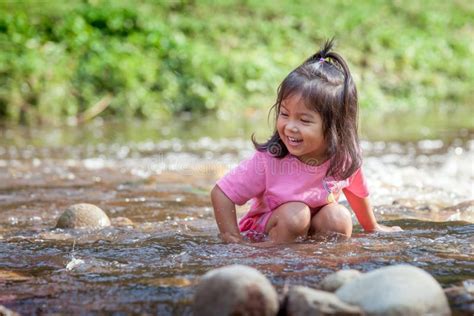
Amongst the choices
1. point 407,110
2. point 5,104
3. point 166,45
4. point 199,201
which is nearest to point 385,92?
point 407,110

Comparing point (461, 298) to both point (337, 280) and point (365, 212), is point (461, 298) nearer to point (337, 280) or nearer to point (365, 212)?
point (337, 280)

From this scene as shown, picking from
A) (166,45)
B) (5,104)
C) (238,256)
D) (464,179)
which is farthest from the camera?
(166,45)

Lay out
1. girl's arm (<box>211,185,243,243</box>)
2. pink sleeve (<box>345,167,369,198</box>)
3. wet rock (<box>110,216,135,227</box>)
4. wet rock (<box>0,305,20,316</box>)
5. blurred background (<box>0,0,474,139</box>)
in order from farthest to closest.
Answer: blurred background (<box>0,0,474,139</box>)
wet rock (<box>110,216,135,227</box>)
pink sleeve (<box>345,167,369,198</box>)
girl's arm (<box>211,185,243,243</box>)
wet rock (<box>0,305,20,316</box>)

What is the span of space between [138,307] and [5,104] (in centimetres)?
787

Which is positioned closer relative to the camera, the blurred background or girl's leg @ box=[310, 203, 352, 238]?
girl's leg @ box=[310, 203, 352, 238]

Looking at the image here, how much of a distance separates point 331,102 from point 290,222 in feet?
1.94

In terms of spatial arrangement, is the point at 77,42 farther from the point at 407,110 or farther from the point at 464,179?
the point at 464,179

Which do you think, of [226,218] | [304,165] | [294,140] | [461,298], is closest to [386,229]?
[304,165]

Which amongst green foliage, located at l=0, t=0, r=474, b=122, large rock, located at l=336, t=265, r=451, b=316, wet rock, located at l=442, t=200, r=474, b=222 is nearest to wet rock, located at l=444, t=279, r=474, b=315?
large rock, located at l=336, t=265, r=451, b=316

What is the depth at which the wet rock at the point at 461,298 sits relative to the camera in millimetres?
2342

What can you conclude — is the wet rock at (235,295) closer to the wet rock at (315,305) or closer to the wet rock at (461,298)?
the wet rock at (315,305)

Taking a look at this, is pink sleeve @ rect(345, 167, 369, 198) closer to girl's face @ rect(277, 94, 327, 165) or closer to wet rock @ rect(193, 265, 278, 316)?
girl's face @ rect(277, 94, 327, 165)

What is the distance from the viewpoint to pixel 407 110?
1346cm

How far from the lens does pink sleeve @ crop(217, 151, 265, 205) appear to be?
353 cm
